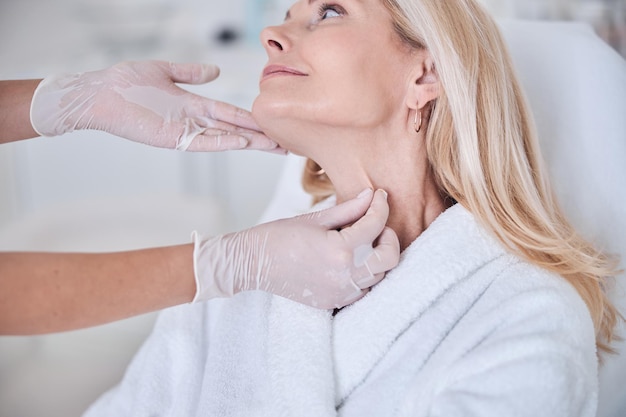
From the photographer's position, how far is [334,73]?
1090 mm

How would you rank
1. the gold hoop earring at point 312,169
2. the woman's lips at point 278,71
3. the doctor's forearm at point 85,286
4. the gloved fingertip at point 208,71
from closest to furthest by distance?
the doctor's forearm at point 85,286 < the woman's lips at point 278,71 < the gloved fingertip at point 208,71 < the gold hoop earring at point 312,169

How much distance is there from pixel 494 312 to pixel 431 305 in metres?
0.12

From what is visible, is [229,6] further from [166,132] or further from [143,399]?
[143,399]

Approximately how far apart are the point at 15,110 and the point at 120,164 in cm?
173

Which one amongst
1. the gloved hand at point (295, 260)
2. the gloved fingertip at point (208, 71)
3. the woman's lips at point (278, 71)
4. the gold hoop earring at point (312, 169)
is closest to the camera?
the gloved hand at point (295, 260)

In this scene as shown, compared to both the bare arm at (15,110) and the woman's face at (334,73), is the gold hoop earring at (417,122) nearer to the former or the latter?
the woman's face at (334,73)

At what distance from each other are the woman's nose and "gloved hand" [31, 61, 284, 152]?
7.1 inches

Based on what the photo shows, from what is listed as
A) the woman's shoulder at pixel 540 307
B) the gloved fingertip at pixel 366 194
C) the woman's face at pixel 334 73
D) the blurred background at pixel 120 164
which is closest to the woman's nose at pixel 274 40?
the woman's face at pixel 334 73

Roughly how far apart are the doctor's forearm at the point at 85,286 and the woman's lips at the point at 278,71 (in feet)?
1.17

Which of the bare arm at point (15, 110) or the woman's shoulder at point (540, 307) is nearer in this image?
the woman's shoulder at point (540, 307)

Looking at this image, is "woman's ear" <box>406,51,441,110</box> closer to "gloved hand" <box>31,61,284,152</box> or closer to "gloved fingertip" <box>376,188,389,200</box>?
"gloved fingertip" <box>376,188,389,200</box>

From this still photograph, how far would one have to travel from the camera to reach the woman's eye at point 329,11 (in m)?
1.16

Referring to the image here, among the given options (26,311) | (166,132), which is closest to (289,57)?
(166,132)

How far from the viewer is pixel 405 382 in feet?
3.34
